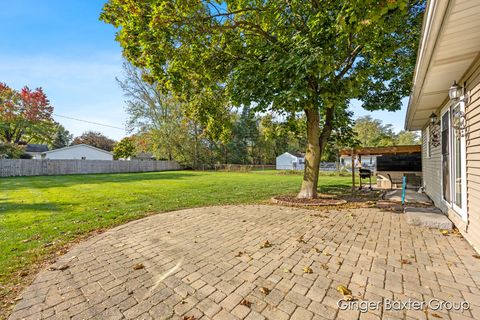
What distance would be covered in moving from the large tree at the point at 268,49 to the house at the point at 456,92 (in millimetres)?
1265

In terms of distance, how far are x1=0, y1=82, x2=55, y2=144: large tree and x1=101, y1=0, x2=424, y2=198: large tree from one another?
29661mm

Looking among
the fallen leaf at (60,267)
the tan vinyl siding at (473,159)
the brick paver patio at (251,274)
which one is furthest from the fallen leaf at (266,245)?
the tan vinyl siding at (473,159)

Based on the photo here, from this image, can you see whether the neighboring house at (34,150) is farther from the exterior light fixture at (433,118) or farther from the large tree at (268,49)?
the exterior light fixture at (433,118)

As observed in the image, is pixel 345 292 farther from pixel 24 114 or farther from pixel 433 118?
pixel 24 114

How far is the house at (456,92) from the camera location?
7.30ft

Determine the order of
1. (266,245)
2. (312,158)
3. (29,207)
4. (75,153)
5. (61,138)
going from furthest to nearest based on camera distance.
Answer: (61,138)
(75,153)
(312,158)
(29,207)
(266,245)

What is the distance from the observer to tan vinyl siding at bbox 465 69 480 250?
3.15m

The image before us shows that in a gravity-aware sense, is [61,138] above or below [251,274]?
above

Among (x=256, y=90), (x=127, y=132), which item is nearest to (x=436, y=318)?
(x=256, y=90)

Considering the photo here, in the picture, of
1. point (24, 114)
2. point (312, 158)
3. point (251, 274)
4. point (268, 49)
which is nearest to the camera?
point (251, 274)

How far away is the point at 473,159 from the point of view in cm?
336

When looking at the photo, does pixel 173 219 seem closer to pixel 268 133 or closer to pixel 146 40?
pixel 146 40

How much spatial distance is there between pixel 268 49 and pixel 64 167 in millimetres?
22352

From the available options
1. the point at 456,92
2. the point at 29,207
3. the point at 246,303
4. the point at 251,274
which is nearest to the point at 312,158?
the point at 456,92
